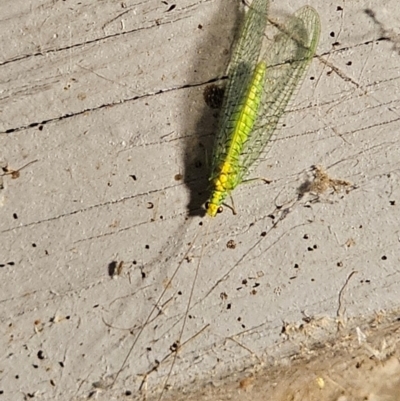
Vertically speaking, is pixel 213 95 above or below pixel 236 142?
above

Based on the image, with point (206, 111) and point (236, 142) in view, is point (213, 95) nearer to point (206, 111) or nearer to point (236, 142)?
point (206, 111)

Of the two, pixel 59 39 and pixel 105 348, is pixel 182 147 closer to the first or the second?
pixel 59 39

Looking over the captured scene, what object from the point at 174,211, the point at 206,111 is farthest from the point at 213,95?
the point at 174,211

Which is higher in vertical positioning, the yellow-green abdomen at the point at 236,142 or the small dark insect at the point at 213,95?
the small dark insect at the point at 213,95

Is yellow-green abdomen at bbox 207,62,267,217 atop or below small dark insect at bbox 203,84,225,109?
below

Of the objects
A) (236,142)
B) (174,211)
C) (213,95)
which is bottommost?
(174,211)
